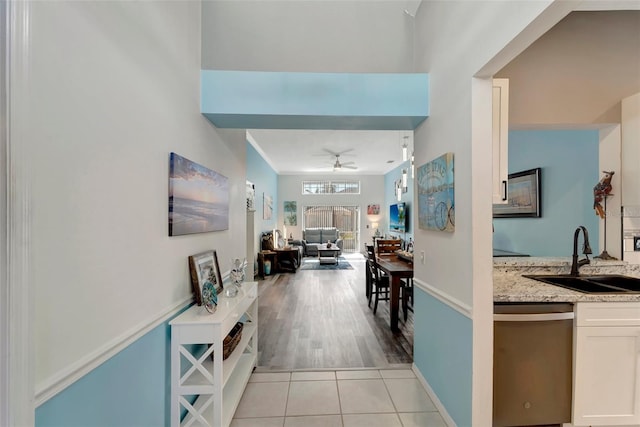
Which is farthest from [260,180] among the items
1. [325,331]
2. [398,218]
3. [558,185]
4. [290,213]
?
[558,185]

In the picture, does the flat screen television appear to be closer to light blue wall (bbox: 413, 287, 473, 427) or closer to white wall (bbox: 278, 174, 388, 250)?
white wall (bbox: 278, 174, 388, 250)

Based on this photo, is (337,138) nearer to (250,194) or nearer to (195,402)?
(250,194)

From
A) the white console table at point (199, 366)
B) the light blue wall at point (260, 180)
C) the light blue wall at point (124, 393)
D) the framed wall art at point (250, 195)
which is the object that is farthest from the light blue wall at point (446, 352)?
the light blue wall at point (260, 180)

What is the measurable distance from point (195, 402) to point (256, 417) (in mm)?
456

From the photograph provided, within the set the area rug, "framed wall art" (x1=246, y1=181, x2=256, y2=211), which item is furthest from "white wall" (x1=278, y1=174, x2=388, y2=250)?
"framed wall art" (x1=246, y1=181, x2=256, y2=211)

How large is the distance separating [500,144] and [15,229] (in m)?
2.29

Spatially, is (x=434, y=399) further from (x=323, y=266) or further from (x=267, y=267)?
(x=323, y=266)

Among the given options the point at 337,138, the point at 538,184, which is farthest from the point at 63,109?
the point at 337,138

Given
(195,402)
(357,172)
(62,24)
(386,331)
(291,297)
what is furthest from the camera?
(357,172)

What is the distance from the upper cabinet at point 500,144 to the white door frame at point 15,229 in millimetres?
2176

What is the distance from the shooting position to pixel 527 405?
171cm

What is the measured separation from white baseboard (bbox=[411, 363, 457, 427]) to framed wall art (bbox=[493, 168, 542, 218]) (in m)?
2.23

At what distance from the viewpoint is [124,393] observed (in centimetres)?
127

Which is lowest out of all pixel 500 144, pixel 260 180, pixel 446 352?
pixel 446 352
